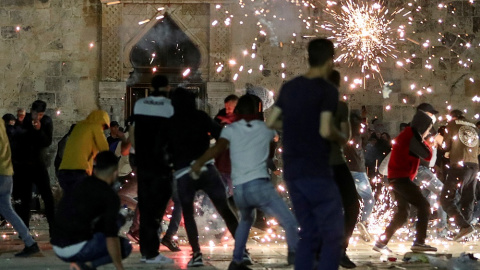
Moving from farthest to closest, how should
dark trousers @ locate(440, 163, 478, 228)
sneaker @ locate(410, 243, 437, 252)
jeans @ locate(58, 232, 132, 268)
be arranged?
dark trousers @ locate(440, 163, 478, 228) → sneaker @ locate(410, 243, 437, 252) → jeans @ locate(58, 232, 132, 268)

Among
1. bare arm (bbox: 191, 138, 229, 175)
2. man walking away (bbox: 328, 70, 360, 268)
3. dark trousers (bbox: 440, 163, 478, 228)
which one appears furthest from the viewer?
dark trousers (bbox: 440, 163, 478, 228)

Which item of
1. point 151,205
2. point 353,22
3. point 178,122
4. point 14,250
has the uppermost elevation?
point 353,22

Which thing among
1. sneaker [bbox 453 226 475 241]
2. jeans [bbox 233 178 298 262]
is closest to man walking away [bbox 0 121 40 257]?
jeans [bbox 233 178 298 262]

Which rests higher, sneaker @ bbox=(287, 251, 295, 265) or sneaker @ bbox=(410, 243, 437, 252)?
sneaker @ bbox=(287, 251, 295, 265)

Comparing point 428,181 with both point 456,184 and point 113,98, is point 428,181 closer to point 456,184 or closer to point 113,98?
point 456,184

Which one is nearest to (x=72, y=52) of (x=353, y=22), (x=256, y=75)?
(x=256, y=75)

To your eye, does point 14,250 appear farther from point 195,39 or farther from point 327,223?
point 195,39

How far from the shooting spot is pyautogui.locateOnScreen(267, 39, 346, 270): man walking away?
7141 millimetres

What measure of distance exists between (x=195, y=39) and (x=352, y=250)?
25.0 ft

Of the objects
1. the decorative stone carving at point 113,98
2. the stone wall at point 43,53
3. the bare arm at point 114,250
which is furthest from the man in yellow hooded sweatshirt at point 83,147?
the stone wall at point 43,53

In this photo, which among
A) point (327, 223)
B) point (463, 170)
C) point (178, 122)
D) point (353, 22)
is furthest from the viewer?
point (353, 22)

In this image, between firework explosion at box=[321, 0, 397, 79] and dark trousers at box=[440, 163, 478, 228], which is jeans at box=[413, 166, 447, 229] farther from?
firework explosion at box=[321, 0, 397, 79]

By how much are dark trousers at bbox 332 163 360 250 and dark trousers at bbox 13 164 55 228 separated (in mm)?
3672

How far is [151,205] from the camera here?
9.77 meters
